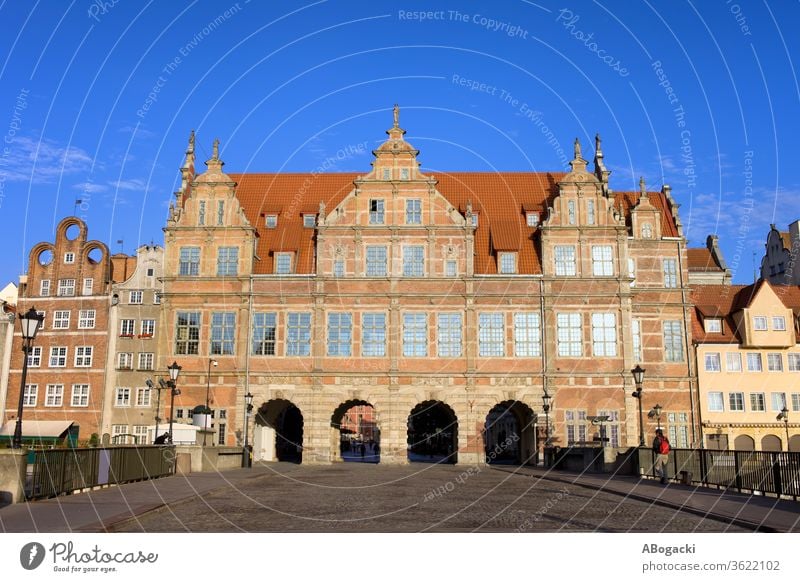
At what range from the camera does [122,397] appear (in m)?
52.0

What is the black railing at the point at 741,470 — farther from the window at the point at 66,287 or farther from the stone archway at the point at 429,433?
the stone archway at the point at 429,433

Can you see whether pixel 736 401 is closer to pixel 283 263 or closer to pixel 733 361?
pixel 733 361

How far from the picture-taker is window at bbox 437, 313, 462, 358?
161ft

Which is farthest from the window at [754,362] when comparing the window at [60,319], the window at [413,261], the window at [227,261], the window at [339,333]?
the window at [60,319]

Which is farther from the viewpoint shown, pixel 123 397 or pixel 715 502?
pixel 123 397

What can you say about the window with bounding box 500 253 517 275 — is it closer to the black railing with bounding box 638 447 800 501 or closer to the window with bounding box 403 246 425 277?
the window with bounding box 403 246 425 277

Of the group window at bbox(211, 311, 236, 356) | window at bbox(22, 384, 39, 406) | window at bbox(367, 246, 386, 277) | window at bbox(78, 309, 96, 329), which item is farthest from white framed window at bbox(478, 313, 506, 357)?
window at bbox(22, 384, 39, 406)

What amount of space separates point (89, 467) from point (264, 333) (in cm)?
2765

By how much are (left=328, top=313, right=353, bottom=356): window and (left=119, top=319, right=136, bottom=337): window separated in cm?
1335

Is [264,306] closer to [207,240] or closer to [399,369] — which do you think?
[207,240]

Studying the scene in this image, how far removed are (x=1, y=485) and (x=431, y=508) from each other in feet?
31.0

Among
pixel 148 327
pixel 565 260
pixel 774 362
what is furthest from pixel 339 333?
pixel 774 362

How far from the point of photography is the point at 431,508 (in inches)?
729
